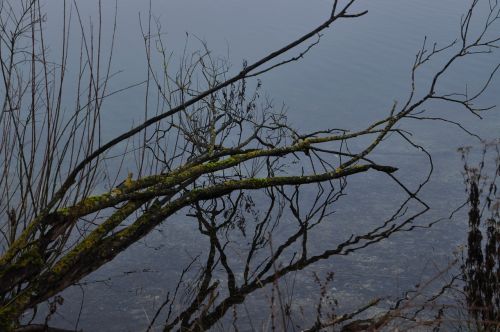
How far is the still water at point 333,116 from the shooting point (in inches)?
189

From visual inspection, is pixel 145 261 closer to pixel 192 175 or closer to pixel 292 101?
pixel 192 175

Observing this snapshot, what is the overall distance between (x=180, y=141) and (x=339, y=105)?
8.25 feet

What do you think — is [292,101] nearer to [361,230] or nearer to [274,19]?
[361,230]

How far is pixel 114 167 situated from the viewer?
7.50 meters

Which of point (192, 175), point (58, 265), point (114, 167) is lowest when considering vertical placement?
point (58, 265)

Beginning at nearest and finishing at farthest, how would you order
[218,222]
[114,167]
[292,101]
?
1. [218,222]
2. [114,167]
3. [292,101]

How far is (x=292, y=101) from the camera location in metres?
9.57

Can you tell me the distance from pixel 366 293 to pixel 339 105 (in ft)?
17.3

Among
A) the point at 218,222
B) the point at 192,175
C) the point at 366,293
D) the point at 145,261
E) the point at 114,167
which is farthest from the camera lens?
the point at 114,167

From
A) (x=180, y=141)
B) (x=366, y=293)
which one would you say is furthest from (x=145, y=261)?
(x=180, y=141)

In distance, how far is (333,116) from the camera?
9203 millimetres

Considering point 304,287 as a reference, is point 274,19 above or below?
above

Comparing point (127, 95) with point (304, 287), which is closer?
point (304, 287)

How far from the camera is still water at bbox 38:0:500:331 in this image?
479 cm
